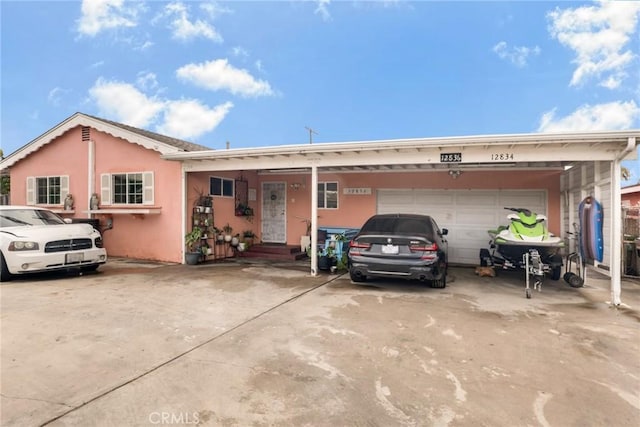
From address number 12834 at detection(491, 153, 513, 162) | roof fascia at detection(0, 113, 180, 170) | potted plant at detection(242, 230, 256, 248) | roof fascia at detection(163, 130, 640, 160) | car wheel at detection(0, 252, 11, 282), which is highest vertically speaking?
roof fascia at detection(0, 113, 180, 170)

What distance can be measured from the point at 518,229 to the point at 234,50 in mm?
16855

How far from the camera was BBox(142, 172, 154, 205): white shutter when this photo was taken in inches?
408

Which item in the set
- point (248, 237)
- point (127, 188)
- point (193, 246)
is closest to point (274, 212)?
point (248, 237)

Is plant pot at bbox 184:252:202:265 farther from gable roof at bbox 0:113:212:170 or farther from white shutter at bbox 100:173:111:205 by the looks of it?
white shutter at bbox 100:173:111:205

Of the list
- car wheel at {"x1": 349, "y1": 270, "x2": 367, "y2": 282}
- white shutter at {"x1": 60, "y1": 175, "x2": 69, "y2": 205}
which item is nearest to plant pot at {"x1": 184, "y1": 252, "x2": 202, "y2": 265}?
car wheel at {"x1": 349, "y1": 270, "x2": 367, "y2": 282}

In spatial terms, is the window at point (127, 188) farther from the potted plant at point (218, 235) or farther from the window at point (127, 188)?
the potted plant at point (218, 235)

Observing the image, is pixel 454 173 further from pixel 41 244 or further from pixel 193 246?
pixel 41 244

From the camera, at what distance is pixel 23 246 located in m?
6.92

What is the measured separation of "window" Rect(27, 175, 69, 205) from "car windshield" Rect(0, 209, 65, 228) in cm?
412

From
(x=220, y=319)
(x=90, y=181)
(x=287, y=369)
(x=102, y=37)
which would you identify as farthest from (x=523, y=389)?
(x=102, y=37)

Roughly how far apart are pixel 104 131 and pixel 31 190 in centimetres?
430

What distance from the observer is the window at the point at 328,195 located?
38.3 feet

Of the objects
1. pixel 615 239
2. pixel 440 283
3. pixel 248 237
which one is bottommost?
pixel 440 283

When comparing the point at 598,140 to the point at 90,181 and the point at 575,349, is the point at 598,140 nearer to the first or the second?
the point at 575,349
